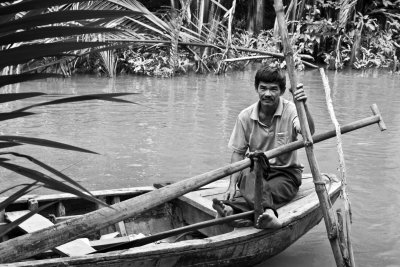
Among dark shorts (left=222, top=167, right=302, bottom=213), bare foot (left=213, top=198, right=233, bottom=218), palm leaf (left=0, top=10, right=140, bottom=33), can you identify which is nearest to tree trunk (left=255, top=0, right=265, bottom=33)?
dark shorts (left=222, top=167, right=302, bottom=213)

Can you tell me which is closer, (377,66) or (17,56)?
(17,56)

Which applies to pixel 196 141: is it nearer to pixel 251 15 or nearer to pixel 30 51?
pixel 30 51

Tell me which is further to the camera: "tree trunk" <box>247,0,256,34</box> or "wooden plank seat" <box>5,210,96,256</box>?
"tree trunk" <box>247,0,256,34</box>

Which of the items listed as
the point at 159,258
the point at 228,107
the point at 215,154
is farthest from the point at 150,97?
the point at 159,258

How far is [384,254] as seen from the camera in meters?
4.52

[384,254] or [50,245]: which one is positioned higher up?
[50,245]

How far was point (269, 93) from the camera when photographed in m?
3.86

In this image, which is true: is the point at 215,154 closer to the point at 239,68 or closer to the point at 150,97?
the point at 150,97

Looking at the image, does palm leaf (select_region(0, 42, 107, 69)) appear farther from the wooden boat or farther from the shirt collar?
the shirt collar

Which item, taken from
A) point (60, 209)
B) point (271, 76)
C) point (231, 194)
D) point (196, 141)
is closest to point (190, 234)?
point (231, 194)

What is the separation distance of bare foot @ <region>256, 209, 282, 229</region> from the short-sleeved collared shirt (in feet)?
1.80

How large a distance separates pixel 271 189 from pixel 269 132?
361 millimetres

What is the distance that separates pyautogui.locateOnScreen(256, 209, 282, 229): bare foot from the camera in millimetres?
3490

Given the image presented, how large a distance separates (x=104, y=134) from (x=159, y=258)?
16.3 ft
